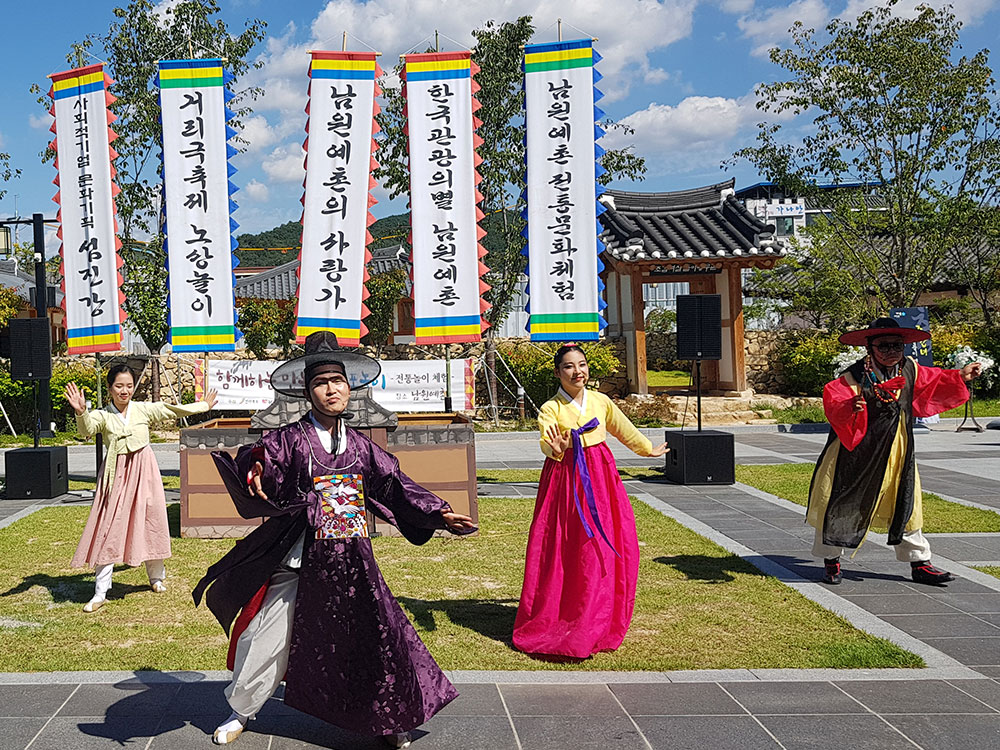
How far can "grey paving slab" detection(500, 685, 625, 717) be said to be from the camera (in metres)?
4.06

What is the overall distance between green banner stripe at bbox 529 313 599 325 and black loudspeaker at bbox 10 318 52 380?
627 cm

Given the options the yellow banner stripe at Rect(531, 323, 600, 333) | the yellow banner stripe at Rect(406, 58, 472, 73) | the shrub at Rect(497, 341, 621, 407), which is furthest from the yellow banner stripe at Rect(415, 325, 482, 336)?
the shrub at Rect(497, 341, 621, 407)

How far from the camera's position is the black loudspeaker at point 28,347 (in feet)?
38.8

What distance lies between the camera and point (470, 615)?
226 inches

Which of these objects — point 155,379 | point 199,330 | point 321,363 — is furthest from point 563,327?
point 155,379

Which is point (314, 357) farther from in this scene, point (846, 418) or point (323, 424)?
point (846, 418)

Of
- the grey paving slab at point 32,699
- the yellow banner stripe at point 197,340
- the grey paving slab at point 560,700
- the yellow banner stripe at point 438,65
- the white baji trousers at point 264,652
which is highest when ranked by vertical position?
the yellow banner stripe at point 438,65

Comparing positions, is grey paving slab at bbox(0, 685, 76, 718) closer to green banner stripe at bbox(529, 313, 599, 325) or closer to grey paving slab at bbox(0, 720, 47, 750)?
grey paving slab at bbox(0, 720, 47, 750)

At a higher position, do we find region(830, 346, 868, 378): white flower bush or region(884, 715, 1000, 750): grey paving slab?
region(830, 346, 868, 378): white flower bush

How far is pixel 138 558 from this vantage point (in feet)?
20.1

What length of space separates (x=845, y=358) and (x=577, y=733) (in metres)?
16.1

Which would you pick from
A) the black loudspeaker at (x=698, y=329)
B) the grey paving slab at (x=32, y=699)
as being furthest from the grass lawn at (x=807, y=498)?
the grey paving slab at (x=32, y=699)

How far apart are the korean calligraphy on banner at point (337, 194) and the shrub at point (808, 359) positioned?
13.2 meters

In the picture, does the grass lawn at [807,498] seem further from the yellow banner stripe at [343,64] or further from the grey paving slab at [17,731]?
the grey paving slab at [17,731]
